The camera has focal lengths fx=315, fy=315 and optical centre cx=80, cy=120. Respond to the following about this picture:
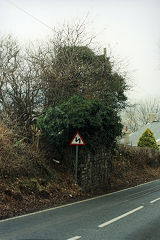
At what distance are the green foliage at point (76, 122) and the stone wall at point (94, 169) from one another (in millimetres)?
651

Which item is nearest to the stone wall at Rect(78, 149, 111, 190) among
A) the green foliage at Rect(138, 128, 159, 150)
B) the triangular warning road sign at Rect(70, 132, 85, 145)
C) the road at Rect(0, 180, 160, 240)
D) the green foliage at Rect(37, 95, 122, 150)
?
the green foliage at Rect(37, 95, 122, 150)

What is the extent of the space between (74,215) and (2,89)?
10.6 metres

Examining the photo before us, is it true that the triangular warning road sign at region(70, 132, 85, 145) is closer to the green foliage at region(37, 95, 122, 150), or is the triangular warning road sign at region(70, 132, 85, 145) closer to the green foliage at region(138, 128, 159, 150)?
the green foliage at region(37, 95, 122, 150)

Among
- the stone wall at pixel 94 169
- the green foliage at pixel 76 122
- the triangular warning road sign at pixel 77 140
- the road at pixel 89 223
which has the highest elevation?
the green foliage at pixel 76 122

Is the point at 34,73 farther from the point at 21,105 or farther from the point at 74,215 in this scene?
the point at 74,215

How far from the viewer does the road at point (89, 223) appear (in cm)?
745

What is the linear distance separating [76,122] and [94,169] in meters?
3.07

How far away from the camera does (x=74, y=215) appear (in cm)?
1002

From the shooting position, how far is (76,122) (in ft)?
51.8

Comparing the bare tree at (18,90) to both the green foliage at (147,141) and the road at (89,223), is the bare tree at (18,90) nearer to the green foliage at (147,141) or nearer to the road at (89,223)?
the road at (89,223)

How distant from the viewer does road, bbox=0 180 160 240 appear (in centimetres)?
745

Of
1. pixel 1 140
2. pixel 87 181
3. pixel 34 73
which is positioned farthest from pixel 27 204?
pixel 34 73

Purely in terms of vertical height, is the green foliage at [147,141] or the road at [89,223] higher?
the green foliage at [147,141]

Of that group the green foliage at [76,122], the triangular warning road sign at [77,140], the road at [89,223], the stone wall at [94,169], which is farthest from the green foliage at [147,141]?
the road at [89,223]
